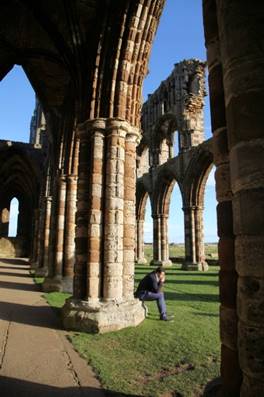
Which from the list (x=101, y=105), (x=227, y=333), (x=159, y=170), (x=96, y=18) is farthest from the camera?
(x=159, y=170)

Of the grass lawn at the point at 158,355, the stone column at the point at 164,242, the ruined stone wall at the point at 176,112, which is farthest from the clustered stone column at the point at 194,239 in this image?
the grass lawn at the point at 158,355

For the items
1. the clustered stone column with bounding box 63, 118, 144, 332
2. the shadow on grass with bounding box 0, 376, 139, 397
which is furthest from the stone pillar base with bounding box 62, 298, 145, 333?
the shadow on grass with bounding box 0, 376, 139, 397

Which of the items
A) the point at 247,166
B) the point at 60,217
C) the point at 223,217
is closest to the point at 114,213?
the point at 223,217

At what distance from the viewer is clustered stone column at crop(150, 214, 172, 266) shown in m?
20.0

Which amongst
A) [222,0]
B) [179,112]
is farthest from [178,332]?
[179,112]

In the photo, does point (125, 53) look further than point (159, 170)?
No

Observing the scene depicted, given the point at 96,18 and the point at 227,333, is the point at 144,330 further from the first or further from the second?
the point at 96,18

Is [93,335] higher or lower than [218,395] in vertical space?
lower

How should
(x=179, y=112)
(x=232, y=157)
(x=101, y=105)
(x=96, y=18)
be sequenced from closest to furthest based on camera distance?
(x=232, y=157) → (x=101, y=105) → (x=96, y=18) → (x=179, y=112)

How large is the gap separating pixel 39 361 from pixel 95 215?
8.59 ft

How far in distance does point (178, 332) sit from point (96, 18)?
628cm

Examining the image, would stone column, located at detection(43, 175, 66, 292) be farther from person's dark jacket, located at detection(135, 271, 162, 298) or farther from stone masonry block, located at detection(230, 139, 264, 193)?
stone masonry block, located at detection(230, 139, 264, 193)

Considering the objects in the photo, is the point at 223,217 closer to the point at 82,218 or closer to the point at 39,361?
the point at 39,361

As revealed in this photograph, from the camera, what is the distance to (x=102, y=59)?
628cm
